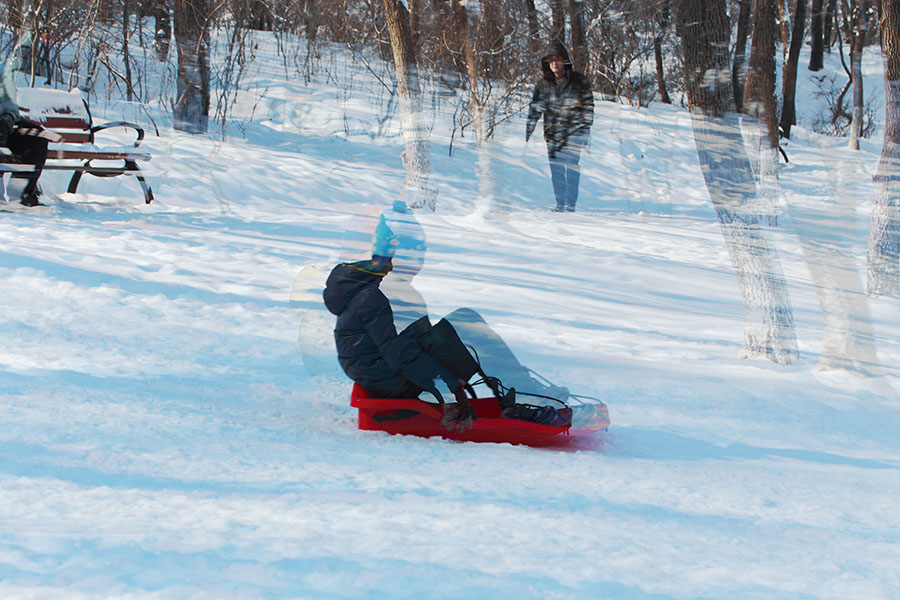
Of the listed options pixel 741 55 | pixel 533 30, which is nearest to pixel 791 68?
pixel 533 30

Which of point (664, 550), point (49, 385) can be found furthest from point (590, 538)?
point (49, 385)

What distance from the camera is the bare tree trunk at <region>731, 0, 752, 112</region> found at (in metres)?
6.43

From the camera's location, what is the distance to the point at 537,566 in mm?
1810

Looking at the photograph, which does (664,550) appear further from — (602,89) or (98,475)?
(602,89)

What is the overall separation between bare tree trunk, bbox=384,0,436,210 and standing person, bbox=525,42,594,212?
1218mm

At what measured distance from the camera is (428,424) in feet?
10.3

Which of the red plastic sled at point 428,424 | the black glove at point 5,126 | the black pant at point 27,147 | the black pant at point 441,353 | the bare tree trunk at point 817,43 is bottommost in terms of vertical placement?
the red plastic sled at point 428,424

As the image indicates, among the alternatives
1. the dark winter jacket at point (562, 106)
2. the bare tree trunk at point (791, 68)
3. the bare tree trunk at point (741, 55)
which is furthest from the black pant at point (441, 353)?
the bare tree trunk at point (791, 68)

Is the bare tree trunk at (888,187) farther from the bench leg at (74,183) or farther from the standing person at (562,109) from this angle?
the bench leg at (74,183)

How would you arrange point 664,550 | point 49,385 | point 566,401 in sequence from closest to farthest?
point 664,550 → point 49,385 → point 566,401

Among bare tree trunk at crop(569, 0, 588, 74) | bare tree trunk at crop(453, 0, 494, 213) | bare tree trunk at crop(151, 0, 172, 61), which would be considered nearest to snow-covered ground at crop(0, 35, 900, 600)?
bare tree trunk at crop(453, 0, 494, 213)

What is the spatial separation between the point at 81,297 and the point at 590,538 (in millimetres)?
3689

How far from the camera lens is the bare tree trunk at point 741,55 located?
21.1ft

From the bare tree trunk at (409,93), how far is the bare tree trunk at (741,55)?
3230 millimetres
